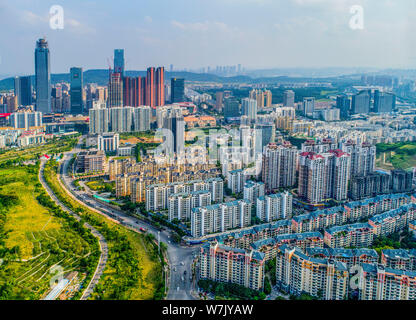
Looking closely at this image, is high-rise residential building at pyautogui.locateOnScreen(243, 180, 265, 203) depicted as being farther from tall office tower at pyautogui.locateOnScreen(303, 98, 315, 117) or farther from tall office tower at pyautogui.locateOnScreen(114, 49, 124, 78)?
tall office tower at pyautogui.locateOnScreen(303, 98, 315, 117)

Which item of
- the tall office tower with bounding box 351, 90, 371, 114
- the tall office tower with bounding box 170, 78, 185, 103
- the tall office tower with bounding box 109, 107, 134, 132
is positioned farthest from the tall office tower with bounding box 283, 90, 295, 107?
the tall office tower with bounding box 109, 107, 134, 132

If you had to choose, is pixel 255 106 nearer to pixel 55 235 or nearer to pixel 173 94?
pixel 173 94

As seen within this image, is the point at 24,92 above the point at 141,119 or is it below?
above

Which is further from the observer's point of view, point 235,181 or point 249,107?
point 249,107

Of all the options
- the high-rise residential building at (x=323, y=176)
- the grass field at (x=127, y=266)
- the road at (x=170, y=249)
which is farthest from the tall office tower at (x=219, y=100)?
the grass field at (x=127, y=266)

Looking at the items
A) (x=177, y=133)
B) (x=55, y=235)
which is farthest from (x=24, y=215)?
(x=177, y=133)

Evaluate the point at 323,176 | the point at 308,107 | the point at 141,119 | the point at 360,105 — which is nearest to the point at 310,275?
the point at 323,176

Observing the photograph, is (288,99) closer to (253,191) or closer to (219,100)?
(219,100)
